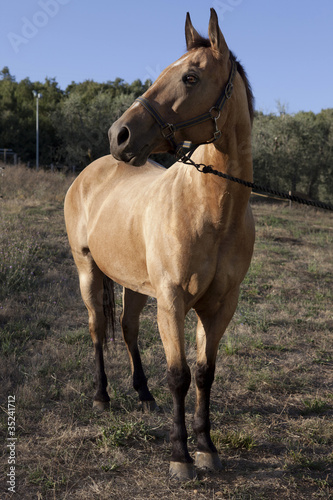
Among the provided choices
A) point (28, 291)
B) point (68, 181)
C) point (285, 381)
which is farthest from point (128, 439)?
point (68, 181)

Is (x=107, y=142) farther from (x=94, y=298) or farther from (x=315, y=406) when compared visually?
(x=315, y=406)

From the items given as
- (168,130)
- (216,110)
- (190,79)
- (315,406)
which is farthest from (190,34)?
(315,406)

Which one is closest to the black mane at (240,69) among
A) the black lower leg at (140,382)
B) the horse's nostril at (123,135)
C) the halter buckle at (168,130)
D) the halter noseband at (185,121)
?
the halter noseband at (185,121)

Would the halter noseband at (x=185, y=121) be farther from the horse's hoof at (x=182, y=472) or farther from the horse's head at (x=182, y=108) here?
the horse's hoof at (x=182, y=472)

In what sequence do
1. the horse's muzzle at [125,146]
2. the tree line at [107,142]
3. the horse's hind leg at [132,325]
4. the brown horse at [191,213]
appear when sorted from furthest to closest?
the tree line at [107,142] → the horse's hind leg at [132,325] → the brown horse at [191,213] → the horse's muzzle at [125,146]

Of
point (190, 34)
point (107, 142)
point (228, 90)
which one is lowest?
point (228, 90)

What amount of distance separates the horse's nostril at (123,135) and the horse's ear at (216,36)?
0.71 m

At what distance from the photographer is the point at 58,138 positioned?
32156 mm

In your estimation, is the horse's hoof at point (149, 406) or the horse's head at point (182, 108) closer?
the horse's head at point (182, 108)

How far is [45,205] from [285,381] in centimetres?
883

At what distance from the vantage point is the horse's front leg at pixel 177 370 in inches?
103

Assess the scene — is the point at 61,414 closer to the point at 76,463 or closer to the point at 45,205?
the point at 76,463

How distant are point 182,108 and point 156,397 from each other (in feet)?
8.57

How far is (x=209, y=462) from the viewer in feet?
9.18
